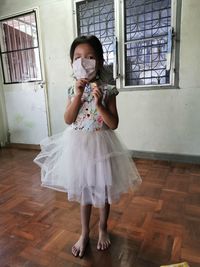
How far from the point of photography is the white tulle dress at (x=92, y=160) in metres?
1.01

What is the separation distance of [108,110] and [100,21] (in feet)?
6.29

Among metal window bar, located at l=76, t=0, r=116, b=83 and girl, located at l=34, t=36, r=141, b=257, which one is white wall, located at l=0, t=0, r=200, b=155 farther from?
girl, located at l=34, t=36, r=141, b=257

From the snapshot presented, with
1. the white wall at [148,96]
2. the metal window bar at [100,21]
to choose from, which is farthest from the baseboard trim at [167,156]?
the metal window bar at [100,21]

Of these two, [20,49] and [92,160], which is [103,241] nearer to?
[92,160]

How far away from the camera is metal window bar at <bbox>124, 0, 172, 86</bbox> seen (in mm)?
2217

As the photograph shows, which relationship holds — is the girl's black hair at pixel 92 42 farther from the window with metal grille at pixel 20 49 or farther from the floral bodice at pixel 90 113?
the window with metal grille at pixel 20 49

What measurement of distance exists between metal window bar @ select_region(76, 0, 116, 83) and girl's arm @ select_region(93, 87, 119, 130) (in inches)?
58.2

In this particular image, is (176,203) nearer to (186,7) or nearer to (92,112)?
(92,112)

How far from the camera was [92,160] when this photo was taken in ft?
3.32

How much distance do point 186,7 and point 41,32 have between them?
1.79 meters

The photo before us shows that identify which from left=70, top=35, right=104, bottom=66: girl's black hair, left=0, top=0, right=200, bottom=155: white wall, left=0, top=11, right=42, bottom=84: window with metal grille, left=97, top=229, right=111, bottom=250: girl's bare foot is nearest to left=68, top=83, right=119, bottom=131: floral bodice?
left=70, top=35, right=104, bottom=66: girl's black hair

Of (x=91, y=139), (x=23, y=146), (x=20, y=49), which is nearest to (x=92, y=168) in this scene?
(x=91, y=139)

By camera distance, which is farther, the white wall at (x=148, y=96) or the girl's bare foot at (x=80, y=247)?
the white wall at (x=148, y=96)

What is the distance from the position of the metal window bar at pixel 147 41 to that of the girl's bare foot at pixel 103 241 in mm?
1753
